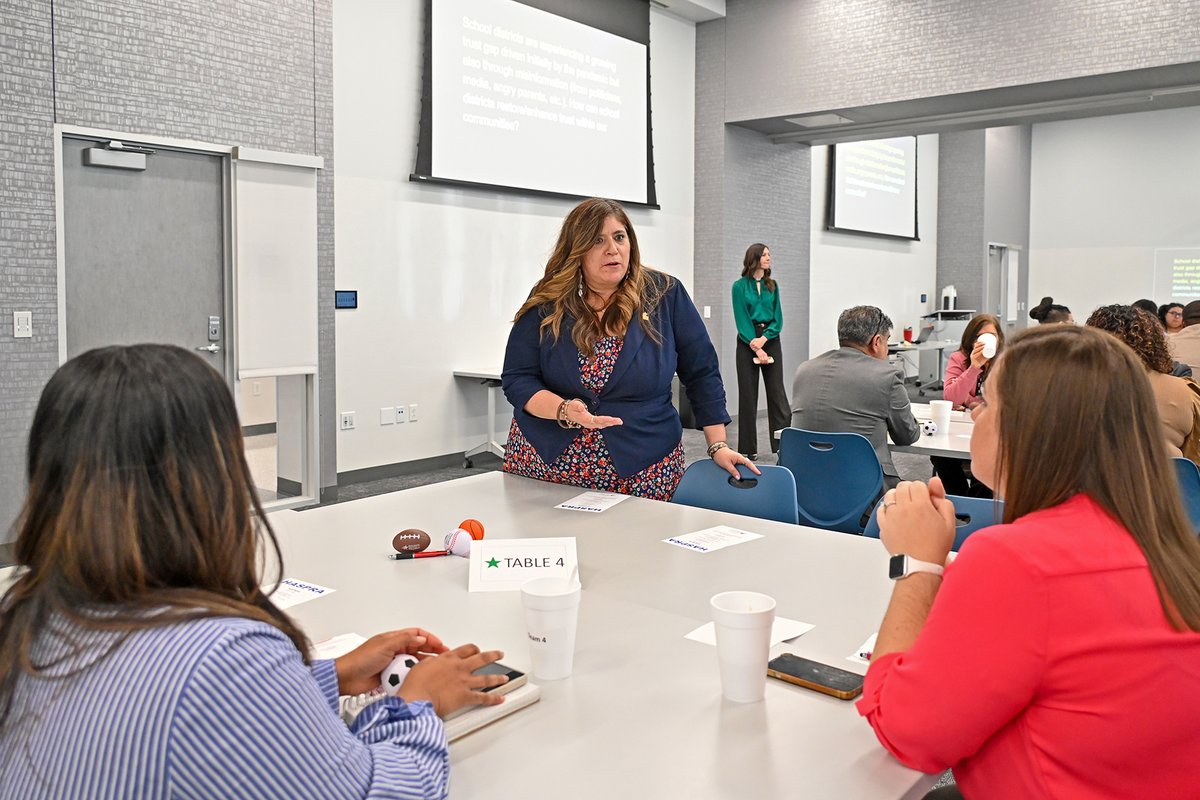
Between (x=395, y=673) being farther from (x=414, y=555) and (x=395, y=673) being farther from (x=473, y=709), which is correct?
(x=414, y=555)

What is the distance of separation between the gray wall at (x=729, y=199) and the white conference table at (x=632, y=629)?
6256 mm

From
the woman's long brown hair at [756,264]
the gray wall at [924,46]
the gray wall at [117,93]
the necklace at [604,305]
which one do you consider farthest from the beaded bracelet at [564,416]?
the gray wall at [924,46]

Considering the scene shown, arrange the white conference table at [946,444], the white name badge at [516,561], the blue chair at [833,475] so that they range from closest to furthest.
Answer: the white name badge at [516,561]
the blue chair at [833,475]
the white conference table at [946,444]

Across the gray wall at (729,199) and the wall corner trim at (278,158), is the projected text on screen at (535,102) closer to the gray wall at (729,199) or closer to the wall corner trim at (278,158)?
the gray wall at (729,199)

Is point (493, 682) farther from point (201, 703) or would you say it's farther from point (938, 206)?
point (938, 206)

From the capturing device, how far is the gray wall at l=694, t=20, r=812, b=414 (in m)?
8.42

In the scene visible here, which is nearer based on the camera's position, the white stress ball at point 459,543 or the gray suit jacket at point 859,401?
the white stress ball at point 459,543

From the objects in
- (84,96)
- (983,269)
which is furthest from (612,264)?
(983,269)

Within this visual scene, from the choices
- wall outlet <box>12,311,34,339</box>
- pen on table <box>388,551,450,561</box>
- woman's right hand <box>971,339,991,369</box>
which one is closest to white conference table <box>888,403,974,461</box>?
woman's right hand <box>971,339,991,369</box>

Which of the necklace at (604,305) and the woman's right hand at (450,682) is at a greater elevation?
the necklace at (604,305)

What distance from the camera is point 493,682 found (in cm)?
125

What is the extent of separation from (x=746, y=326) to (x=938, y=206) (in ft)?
22.7

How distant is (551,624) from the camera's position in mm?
1312

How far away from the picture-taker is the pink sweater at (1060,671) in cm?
101
